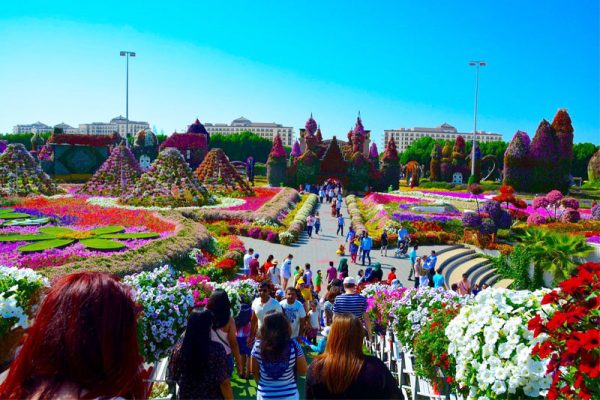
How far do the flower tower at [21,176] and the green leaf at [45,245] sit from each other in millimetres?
16864

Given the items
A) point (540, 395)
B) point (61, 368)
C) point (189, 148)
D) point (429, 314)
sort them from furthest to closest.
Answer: point (189, 148) < point (429, 314) < point (540, 395) < point (61, 368)

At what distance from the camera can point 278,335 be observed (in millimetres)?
3932

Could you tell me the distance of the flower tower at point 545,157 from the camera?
1460 inches

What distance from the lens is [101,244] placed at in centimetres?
1516

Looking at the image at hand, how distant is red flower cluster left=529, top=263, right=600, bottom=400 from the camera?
2908mm

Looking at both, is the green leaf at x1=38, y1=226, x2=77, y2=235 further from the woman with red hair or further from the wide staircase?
the woman with red hair

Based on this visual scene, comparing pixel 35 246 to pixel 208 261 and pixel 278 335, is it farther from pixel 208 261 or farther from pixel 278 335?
pixel 278 335

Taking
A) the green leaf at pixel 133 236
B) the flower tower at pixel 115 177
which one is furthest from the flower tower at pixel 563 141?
the green leaf at pixel 133 236

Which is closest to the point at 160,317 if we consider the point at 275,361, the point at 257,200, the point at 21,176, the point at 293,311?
the point at 293,311

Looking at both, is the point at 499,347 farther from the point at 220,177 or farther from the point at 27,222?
the point at 220,177

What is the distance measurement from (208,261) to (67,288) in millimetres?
13867

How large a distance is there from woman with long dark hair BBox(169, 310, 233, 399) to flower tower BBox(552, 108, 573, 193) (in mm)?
39110

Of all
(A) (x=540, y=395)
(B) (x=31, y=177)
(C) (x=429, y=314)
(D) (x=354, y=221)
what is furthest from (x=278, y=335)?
(B) (x=31, y=177)

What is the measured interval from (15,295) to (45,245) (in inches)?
381
